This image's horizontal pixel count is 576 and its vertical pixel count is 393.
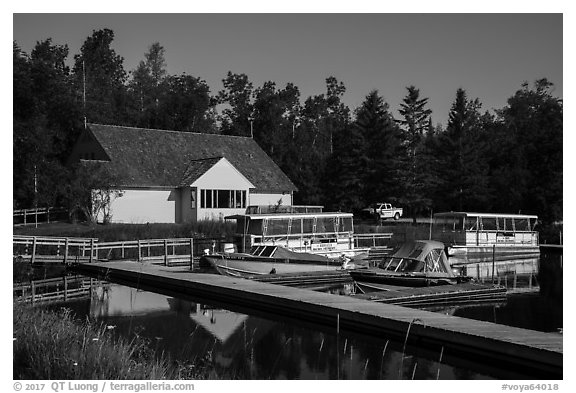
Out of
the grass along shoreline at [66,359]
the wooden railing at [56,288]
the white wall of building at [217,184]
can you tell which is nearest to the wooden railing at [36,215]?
the white wall of building at [217,184]

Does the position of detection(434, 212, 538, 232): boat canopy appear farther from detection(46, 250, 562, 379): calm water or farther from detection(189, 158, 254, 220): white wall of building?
detection(46, 250, 562, 379): calm water

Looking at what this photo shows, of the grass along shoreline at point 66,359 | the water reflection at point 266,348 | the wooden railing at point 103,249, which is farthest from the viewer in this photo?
the wooden railing at point 103,249

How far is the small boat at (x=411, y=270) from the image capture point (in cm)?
2555

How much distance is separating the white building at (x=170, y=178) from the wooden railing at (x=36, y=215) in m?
3.62

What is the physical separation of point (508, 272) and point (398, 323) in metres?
21.4

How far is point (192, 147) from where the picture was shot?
5191cm

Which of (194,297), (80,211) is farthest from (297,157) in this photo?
(194,297)

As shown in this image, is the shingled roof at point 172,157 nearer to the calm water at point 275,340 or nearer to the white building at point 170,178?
the white building at point 170,178

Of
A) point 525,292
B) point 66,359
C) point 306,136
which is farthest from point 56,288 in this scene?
point 306,136

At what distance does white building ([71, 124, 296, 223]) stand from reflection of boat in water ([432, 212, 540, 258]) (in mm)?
12475

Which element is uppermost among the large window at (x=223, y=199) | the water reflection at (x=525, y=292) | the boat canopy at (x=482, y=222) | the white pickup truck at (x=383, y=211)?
the large window at (x=223, y=199)

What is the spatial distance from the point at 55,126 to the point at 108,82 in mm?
27081

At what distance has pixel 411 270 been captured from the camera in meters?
26.3
